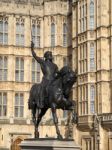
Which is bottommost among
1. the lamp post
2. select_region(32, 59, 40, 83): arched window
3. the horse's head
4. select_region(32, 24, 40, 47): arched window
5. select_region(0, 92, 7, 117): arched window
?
the lamp post

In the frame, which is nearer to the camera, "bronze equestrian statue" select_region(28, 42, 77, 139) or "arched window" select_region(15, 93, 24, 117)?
"bronze equestrian statue" select_region(28, 42, 77, 139)

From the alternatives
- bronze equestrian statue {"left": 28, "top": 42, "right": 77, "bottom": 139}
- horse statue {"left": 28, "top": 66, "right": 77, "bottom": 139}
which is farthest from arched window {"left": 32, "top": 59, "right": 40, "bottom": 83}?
horse statue {"left": 28, "top": 66, "right": 77, "bottom": 139}

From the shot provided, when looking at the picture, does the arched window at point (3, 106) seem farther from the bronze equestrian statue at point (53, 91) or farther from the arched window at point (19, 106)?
the bronze equestrian statue at point (53, 91)

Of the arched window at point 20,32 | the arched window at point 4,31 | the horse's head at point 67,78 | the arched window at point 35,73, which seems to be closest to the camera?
the horse's head at point 67,78

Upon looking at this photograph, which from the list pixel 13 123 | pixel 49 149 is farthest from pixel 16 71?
pixel 49 149

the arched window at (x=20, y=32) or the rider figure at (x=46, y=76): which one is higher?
the arched window at (x=20, y=32)

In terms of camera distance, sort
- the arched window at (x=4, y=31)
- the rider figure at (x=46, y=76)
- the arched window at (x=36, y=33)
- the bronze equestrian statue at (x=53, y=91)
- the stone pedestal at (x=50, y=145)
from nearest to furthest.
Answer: the stone pedestal at (x=50, y=145) → the bronze equestrian statue at (x=53, y=91) → the rider figure at (x=46, y=76) → the arched window at (x=4, y=31) → the arched window at (x=36, y=33)

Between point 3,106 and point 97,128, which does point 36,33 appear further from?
point 97,128

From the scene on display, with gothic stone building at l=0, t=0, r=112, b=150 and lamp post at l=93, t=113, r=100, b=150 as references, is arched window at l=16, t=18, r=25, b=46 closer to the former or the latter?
gothic stone building at l=0, t=0, r=112, b=150

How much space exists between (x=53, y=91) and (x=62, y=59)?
30184mm

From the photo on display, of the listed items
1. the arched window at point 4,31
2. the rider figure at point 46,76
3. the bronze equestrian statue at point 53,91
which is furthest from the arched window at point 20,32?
the bronze equestrian statue at point 53,91

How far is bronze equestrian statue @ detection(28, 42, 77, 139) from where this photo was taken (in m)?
13.6

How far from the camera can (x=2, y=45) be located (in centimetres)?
4284

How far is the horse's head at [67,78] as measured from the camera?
44.2ft
